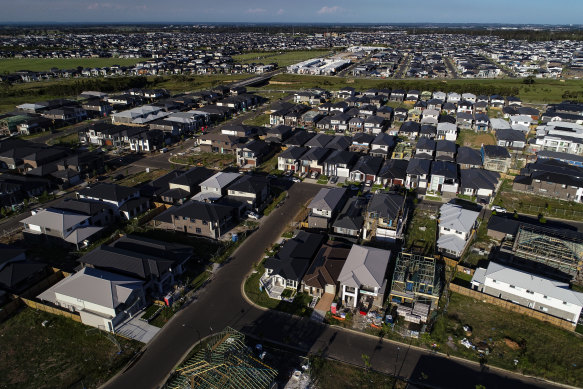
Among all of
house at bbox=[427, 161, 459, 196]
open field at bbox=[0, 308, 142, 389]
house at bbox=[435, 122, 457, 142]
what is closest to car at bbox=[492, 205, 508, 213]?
house at bbox=[427, 161, 459, 196]

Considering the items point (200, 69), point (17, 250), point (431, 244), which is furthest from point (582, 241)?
point (200, 69)

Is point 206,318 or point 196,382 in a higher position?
point 196,382

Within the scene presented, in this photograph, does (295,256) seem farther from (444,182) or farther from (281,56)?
(281,56)

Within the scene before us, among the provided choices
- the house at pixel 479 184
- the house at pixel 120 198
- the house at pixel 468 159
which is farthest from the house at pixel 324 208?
the house at pixel 468 159

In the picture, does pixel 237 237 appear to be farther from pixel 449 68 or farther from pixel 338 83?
pixel 449 68

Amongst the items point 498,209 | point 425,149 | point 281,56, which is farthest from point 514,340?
point 281,56

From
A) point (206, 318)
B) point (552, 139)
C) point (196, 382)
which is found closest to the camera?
point (196, 382)
